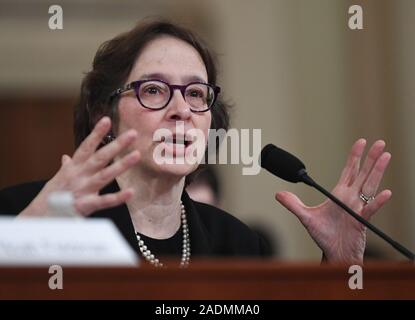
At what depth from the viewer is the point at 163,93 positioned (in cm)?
172

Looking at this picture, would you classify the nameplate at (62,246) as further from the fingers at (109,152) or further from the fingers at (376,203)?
the fingers at (376,203)

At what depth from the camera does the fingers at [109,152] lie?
4.43 ft

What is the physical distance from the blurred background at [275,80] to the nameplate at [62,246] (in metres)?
2.58

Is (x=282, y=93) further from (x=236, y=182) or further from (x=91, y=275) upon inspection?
(x=91, y=275)

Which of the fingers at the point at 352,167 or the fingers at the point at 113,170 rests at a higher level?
the fingers at the point at 113,170

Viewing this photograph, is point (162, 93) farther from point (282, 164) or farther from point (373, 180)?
point (373, 180)

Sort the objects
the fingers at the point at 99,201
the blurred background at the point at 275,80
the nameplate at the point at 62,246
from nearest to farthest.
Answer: the nameplate at the point at 62,246 < the fingers at the point at 99,201 < the blurred background at the point at 275,80

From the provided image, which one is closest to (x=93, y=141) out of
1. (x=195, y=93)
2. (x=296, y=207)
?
(x=195, y=93)

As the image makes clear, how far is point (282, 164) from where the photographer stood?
166 centimetres

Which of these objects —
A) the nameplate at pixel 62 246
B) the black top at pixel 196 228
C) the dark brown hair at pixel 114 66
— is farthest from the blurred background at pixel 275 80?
the nameplate at pixel 62 246

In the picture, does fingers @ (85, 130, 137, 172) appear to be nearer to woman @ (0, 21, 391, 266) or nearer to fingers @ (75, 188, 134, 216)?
fingers @ (75, 188, 134, 216)

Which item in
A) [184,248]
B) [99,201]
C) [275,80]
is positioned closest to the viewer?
[99,201]

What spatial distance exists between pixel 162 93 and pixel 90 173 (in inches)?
15.6

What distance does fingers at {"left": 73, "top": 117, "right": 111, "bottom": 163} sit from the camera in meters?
1.38
